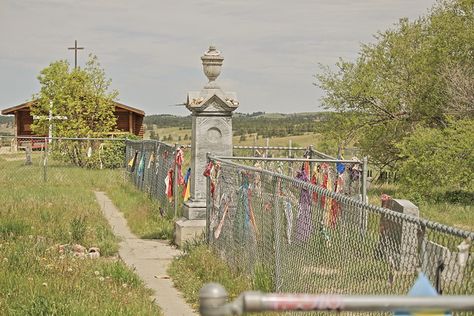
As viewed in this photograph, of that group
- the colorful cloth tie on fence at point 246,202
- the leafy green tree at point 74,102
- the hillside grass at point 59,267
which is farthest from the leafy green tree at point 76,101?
the colorful cloth tie on fence at point 246,202

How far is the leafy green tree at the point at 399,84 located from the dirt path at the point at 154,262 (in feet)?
46.9

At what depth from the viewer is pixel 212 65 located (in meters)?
13.4

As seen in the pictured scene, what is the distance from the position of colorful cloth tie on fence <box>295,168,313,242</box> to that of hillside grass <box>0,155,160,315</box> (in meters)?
1.66

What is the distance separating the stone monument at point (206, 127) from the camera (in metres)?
13.2

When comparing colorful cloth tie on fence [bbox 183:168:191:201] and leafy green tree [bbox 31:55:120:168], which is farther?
leafy green tree [bbox 31:55:120:168]

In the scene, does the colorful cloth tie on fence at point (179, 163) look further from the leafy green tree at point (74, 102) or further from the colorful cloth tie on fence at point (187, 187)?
the leafy green tree at point (74, 102)

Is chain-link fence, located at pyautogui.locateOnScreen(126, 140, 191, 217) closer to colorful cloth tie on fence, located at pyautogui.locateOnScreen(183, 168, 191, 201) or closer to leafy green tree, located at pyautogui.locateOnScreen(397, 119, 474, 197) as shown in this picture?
colorful cloth tie on fence, located at pyautogui.locateOnScreen(183, 168, 191, 201)

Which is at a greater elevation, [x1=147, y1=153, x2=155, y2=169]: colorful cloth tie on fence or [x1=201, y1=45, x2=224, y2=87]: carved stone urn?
[x1=201, y1=45, x2=224, y2=87]: carved stone urn

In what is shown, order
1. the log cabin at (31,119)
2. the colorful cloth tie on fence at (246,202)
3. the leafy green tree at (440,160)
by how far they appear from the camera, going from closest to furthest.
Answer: the colorful cloth tie on fence at (246,202) < the leafy green tree at (440,160) < the log cabin at (31,119)

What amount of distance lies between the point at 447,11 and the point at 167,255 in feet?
64.3

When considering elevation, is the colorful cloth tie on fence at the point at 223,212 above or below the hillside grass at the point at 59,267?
above

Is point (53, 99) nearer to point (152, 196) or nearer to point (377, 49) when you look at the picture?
point (377, 49)

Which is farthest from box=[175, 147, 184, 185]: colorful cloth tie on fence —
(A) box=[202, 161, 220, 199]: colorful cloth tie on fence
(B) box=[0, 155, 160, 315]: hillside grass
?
(A) box=[202, 161, 220, 199]: colorful cloth tie on fence

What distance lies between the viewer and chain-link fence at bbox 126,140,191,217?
1587 centimetres
